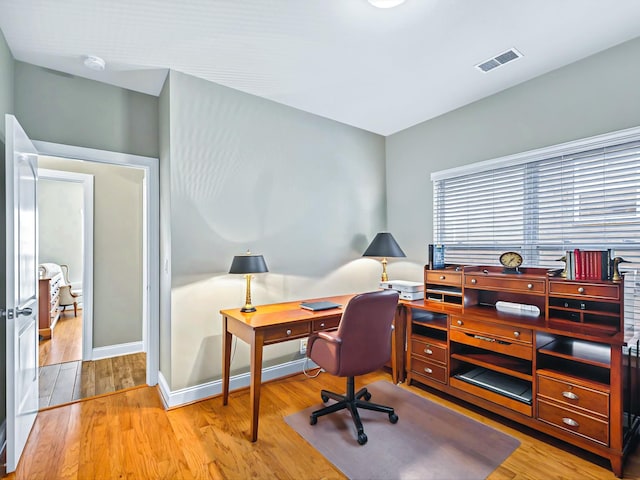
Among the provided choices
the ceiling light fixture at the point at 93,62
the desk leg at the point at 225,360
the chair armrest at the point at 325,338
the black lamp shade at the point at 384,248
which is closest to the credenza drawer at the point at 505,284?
the black lamp shade at the point at 384,248

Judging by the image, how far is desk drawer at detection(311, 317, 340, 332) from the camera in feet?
8.20

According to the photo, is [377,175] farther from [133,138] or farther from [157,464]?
[157,464]

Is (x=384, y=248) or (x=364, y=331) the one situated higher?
(x=384, y=248)

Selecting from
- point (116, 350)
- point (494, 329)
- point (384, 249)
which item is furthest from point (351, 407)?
point (116, 350)

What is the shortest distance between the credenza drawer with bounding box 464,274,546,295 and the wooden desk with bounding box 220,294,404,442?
109 cm

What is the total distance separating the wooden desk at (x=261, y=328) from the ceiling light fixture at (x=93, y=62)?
2.00 m

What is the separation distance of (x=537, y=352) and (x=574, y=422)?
405 millimetres

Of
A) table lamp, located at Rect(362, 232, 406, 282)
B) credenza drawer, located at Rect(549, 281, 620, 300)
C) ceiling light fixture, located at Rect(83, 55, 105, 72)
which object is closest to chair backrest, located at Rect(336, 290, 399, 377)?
credenza drawer, located at Rect(549, 281, 620, 300)

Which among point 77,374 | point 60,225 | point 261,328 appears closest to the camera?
point 261,328

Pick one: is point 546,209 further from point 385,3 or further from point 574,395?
point 385,3

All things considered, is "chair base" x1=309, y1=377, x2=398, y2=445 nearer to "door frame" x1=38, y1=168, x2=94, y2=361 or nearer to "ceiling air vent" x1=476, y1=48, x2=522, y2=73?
"ceiling air vent" x1=476, y1=48, x2=522, y2=73

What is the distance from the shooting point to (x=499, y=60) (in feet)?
7.99

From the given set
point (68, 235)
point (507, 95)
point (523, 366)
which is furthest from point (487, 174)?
point (68, 235)

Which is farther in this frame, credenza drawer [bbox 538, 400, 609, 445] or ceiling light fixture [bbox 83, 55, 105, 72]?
ceiling light fixture [bbox 83, 55, 105, 72]
